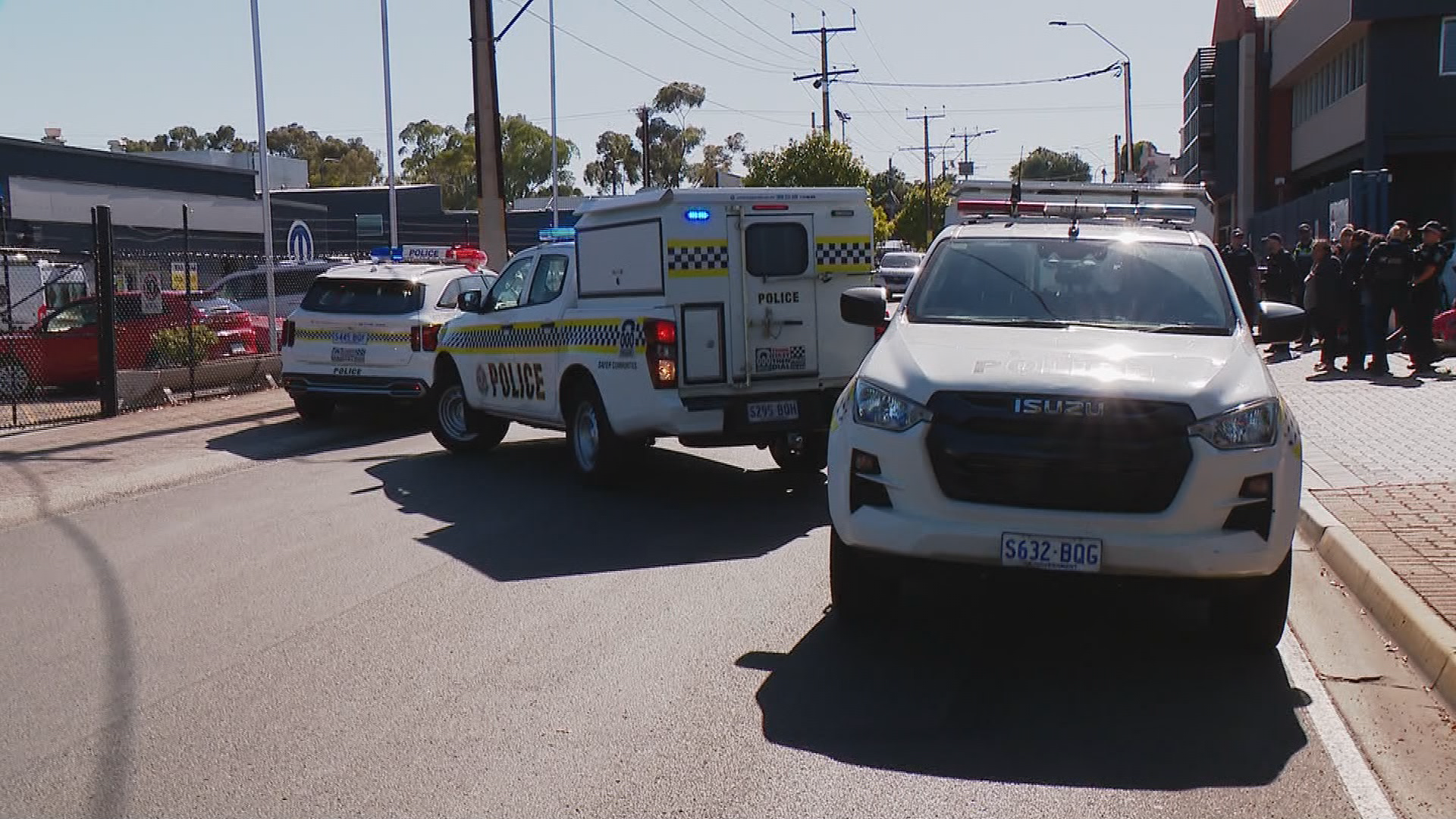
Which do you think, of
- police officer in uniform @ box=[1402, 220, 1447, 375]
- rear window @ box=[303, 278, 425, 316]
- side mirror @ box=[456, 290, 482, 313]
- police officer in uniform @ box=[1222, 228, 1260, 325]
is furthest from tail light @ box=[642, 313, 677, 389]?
police officer in uniform @ box=[1222, 228, 1260, 325]

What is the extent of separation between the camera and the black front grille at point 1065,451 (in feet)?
19.4

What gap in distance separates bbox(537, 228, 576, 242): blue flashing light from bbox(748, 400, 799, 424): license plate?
235 cm

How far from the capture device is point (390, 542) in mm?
9305

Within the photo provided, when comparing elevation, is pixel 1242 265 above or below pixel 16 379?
above

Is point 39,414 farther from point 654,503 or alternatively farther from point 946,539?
point 946,539

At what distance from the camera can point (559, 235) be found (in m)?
13.2

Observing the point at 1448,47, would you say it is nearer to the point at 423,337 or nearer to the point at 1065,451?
the point at 423,337

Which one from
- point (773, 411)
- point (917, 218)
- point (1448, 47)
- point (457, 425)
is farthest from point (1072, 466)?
point (917, 218)

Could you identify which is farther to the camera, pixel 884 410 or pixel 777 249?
pixel 777 249

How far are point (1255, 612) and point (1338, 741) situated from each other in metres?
0.94

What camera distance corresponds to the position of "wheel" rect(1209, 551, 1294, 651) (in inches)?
242

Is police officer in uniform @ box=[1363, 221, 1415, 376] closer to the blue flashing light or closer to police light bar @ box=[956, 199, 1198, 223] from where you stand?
police light bar @ box=[956, 199, 1198, 223]

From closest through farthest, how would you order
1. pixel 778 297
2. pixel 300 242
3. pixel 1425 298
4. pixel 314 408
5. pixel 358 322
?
pixel 778 297 < pixel 358 322 < pixel 1425 298 < pixel 314 408 < pixel 300 242

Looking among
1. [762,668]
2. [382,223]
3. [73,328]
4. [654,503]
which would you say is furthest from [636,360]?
[382,223]
